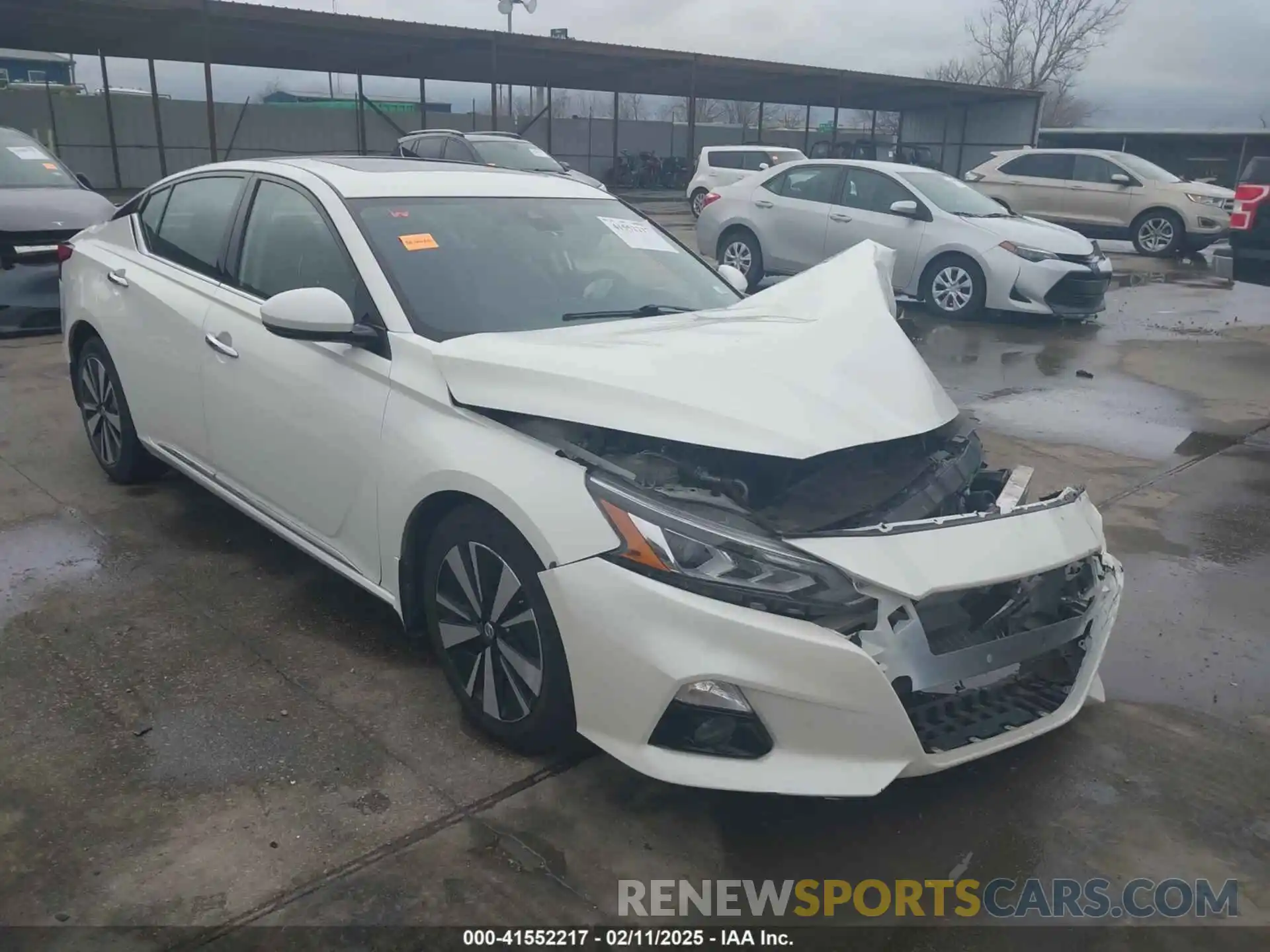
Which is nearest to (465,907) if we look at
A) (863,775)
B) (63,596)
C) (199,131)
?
(863,775)

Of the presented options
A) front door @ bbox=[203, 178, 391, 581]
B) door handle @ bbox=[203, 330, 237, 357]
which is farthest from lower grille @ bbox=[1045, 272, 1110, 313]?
door handle @ bbox=[203, 330, 237, 357]

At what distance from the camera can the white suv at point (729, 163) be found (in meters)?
21.8

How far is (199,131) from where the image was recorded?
95.3ft

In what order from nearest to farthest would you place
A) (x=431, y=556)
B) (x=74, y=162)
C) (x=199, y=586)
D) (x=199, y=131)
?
1. (x=431, y=556)
2. (x=199, y=586)
3. (x=74, y=162)
4. (x=199, y=131)

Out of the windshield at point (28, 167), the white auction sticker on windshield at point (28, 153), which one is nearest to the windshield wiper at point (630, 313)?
the windshield at point (28, 167)

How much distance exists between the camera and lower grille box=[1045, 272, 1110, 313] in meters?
10.0

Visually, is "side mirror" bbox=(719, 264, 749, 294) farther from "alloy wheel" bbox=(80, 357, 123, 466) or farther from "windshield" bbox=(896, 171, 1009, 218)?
"windshield" bbox=(896, 171, 1009, 218)

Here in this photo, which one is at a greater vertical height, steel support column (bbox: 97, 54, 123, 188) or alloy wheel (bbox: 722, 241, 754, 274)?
steel support column (bbox: 97, 54, 123, 188)

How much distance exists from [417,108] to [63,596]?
108 feet

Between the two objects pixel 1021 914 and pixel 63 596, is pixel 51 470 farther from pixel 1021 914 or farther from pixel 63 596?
pixel 1021 914

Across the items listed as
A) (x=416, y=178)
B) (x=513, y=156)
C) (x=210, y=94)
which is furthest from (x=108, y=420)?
(x=210, y=94)

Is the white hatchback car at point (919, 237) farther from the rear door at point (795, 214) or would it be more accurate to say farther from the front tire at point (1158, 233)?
the front tire at point (1158, 233)

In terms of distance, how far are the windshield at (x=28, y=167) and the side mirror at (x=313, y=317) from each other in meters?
7.87

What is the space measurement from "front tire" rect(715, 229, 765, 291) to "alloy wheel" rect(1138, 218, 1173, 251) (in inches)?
332
